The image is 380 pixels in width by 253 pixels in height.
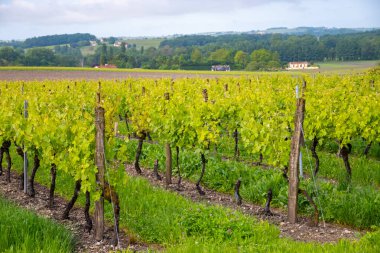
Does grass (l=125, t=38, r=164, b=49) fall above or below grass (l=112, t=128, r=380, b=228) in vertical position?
above

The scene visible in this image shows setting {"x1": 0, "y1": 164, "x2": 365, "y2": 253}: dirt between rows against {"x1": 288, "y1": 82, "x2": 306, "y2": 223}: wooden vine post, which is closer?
{"x1": 0, "y1": 164, "x2": 365, "y2": 253}: dirt between rows

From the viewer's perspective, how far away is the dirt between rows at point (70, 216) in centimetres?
693

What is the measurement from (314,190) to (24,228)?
5.20 metres

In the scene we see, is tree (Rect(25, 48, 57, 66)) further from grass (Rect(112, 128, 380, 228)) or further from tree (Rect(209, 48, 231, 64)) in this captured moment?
grass (Rect(112, 128, 380, 228))

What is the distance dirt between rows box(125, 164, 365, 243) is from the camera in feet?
23.9

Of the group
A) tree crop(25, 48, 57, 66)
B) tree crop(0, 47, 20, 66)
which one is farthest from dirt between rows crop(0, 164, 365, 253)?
tree crop(25, 48, 57, 66)

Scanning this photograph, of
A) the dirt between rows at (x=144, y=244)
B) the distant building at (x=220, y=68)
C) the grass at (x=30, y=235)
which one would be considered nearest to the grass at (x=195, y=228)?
the dirt between rows at (x=144, y=244)

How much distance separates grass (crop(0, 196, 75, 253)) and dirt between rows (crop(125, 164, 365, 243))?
330 cm

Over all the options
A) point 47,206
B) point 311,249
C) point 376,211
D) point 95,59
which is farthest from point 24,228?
point 95,59

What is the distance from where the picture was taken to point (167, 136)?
10.4 metres

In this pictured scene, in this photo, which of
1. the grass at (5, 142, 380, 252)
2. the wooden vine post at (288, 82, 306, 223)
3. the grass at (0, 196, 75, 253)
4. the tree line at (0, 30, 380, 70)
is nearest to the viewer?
the grass at (5, 142, 380, 252)

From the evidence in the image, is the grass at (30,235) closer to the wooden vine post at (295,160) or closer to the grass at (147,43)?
the wooden vine post at (295,160)

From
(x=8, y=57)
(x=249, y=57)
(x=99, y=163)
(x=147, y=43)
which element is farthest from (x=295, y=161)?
(x=147, y=43)

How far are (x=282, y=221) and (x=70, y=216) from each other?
149 inches
